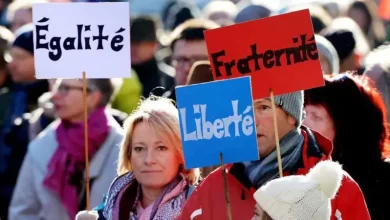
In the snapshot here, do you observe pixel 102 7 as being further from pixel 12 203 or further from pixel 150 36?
pixel 150 36

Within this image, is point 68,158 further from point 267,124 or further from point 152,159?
point 267,124

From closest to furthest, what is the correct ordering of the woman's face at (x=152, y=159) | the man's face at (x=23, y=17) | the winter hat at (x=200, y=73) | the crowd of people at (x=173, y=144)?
the crowd of people at (x=173, y=144) < the woman's face at (x=152, y=159) < the winter hat at (x=200, y=73) < the man's face at (x=23, y=17)

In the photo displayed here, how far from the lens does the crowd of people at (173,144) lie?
20.4 ft

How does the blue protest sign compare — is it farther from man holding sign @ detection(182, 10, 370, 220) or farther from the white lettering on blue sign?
man holding sign @ detection(182, 10, 370, 220)

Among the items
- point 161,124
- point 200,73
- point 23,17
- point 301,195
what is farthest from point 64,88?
point 23,17

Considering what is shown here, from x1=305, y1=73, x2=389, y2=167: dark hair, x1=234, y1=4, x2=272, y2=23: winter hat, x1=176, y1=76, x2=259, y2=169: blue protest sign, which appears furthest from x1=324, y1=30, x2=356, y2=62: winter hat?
x1=176, y1=76, x2=259, y2=169: blue protest sign

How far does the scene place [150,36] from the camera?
11.6 m

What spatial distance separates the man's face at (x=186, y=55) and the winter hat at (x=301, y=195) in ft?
13.4

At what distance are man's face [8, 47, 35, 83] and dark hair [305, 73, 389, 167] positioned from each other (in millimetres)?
3576

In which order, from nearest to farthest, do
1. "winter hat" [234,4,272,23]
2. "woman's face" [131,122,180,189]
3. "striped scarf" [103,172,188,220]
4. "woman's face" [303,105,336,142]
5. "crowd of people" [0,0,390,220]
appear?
1. "crowd of people" [0,0,390,220]
2. "striped scarf" [103,172,188,220]
3. "woman's face" [131,122,180,189]
4. "woman's face" [303,105,336,142]
5. "winter hat" [234,4,272,23]

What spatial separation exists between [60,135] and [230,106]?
112 inches

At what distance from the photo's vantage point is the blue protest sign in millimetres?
6016

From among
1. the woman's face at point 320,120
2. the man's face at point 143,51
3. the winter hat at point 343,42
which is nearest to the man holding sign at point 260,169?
the woman's face at point 320,120

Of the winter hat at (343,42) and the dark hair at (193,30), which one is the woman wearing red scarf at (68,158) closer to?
the dark hair at (193,30)
